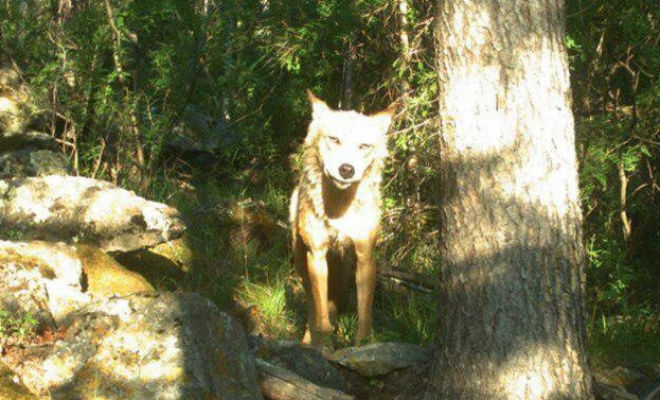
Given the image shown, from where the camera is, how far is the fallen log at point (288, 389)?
13.8 feet

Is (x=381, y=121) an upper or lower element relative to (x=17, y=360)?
upper

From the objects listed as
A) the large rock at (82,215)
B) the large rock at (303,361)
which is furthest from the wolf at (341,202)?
the large rock at (82,215)

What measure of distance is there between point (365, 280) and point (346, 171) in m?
0.87

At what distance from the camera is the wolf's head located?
20.0 ft

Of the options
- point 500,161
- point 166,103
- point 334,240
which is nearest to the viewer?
point 500,161

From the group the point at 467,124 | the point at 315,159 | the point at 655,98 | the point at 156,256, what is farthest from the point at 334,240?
the point at 655,98

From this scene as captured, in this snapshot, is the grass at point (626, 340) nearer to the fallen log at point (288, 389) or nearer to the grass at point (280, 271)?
the grass at point (280, 271)

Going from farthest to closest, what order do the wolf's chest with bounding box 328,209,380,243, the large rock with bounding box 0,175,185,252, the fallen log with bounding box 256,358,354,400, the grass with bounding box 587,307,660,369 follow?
the wolf's chest with bounding box 328,209,380,243, the grass with bounding box 587,307,660,369, the large rock with bounding box 0,175,185,252, the fallen log with bounding box 256,358,354,400

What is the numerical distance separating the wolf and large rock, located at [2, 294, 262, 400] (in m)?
2.20

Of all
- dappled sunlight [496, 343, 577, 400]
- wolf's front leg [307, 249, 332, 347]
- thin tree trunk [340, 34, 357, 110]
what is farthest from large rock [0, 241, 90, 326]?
thin tree trunk [340, 34, 357, 110]

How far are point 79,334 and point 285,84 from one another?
5.83 m

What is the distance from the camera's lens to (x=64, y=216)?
5.87m

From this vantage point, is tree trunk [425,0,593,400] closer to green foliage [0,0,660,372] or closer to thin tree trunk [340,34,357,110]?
green foliage [0,0,660,372]

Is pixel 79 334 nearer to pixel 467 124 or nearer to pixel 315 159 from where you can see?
pixel 467 124
